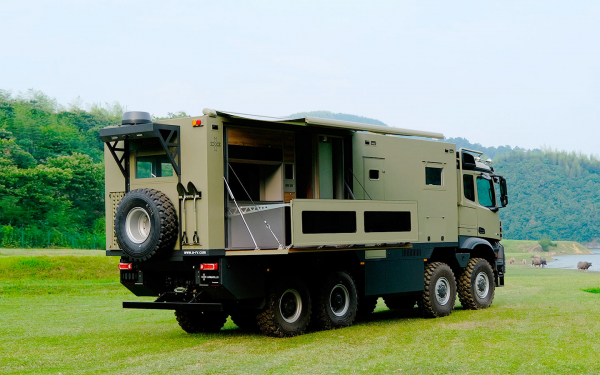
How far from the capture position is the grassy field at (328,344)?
31.4 ft

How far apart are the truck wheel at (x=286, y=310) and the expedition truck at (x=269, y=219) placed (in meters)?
0.02

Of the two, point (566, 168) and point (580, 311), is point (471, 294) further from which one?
point (566, 168)

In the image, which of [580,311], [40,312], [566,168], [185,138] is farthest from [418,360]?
[566,168]

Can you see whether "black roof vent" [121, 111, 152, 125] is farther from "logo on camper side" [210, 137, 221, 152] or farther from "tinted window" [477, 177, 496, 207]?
"tinted window" [477, 177, 496, 207]

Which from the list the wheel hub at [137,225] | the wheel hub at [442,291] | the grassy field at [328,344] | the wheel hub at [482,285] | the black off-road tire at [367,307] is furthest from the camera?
the wheel hub at [482,285]

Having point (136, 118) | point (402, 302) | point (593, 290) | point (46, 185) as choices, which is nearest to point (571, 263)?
point (46, 185)

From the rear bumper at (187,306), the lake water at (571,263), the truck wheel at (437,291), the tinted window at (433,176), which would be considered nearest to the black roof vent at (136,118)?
the rear bumper at (187,306)

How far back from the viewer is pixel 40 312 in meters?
18.1

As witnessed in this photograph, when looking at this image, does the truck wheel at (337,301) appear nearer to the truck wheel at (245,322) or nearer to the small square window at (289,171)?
the truck wheel at (245,322)

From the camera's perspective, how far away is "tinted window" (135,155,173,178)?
12.3 m

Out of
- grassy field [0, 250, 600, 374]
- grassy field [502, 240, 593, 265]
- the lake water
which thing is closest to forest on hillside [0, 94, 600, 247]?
the lake water

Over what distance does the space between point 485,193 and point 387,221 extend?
520 centimetres

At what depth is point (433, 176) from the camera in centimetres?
1628

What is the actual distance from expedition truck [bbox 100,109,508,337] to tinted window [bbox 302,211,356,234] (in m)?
0.02
